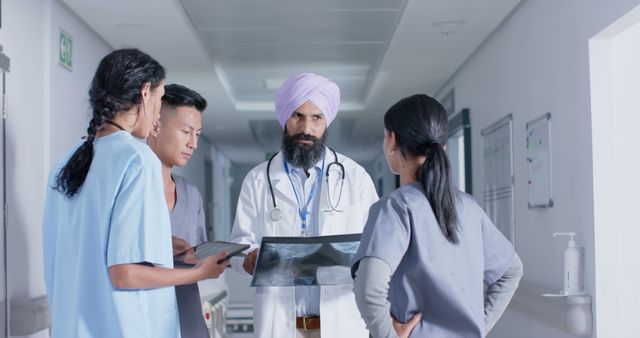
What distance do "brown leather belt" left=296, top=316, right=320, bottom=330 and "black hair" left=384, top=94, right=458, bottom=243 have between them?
904 millimetres

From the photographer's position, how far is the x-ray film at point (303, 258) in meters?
2.44

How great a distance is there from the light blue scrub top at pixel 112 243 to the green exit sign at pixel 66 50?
3.09 meters

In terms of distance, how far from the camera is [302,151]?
9.22 feet

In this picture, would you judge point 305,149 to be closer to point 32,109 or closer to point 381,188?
point 32,109

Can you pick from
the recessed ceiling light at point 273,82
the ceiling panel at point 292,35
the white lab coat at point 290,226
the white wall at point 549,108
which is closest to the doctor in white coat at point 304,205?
the white lab coat at point 290,226

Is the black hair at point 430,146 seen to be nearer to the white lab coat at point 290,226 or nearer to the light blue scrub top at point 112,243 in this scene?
the light blue scrub top at point 112,243

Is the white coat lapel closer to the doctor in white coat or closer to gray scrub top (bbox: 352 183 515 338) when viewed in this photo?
the doctor in white coat

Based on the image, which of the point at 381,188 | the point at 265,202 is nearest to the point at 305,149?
the point at 265,202

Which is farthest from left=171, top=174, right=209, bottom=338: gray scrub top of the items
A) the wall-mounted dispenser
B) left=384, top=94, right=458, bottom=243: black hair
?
the wall-mounted dispenser

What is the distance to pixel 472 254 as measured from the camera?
1.95 metres

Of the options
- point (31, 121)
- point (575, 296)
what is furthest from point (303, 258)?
point (31, 121)

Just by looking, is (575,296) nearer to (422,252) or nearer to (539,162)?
(539,162)

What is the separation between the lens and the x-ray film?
244 cm

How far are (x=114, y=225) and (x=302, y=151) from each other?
1049 mm
